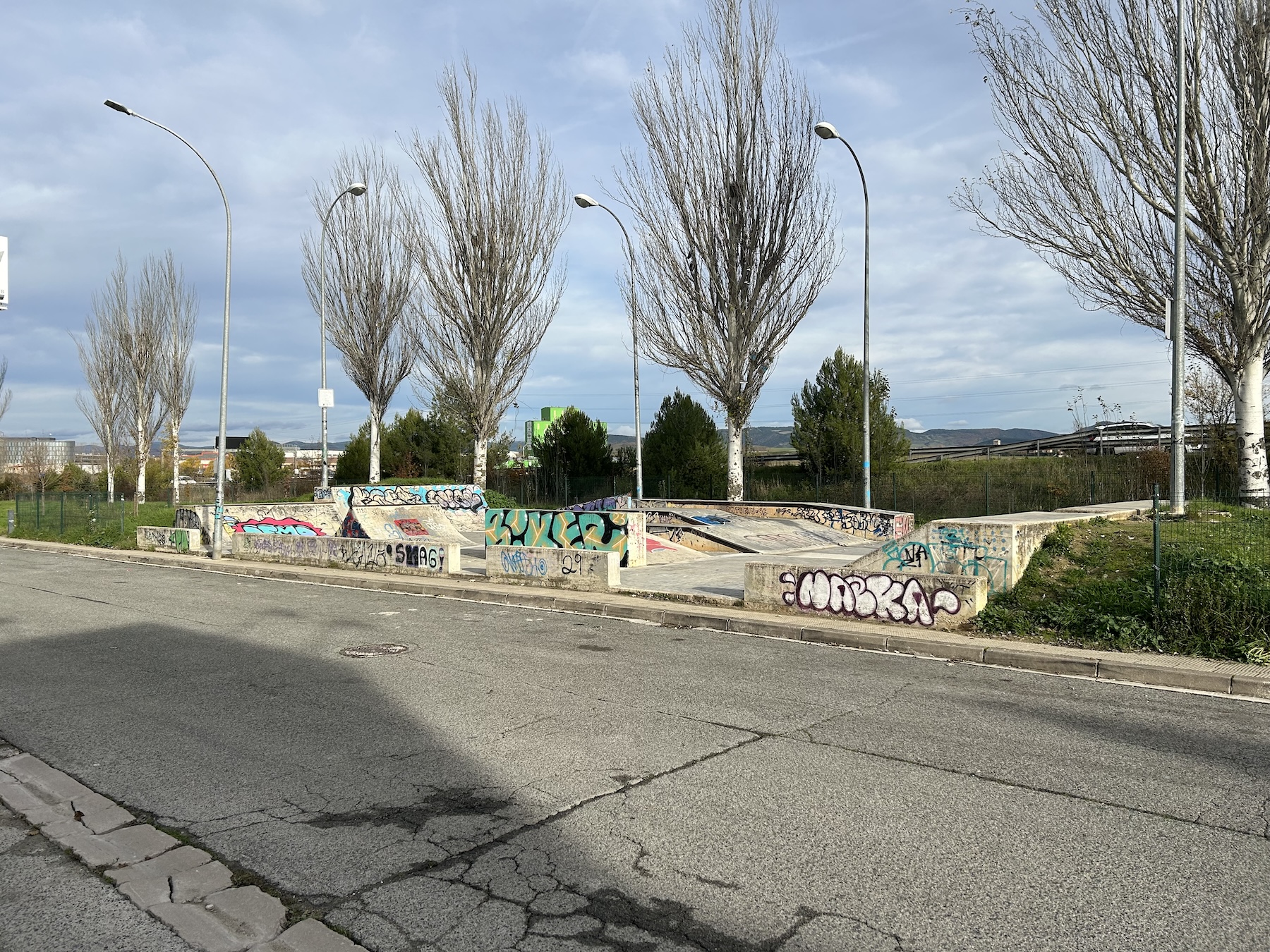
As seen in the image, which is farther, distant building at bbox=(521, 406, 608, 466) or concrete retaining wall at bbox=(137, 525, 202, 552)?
distant building at bbox=(521, 406, 608, 466)

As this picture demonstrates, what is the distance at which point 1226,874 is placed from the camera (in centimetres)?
387

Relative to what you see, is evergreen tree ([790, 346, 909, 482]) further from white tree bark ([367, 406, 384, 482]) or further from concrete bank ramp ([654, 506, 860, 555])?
white tree bark ([367, 406, 384, 482])

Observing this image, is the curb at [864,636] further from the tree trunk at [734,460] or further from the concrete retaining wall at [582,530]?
the tree trunk at [734,460]

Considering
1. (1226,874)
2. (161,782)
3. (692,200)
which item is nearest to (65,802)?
(161,782)

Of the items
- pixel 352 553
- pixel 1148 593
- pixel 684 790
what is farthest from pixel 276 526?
pixel 684 790

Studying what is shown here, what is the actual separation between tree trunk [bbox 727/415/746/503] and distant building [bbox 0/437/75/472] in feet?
210

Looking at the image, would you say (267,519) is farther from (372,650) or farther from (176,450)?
(176,450)

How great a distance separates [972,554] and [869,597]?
1.44 m

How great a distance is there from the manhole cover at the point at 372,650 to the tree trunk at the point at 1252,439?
1530cm

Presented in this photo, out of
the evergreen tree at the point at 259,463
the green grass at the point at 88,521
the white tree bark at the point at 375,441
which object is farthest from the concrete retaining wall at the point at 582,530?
the evergreen tree at the point at 259,463

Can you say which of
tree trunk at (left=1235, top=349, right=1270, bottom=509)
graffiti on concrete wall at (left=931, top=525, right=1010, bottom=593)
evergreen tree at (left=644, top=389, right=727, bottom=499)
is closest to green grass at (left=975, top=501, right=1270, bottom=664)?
graffiti on concrete wall at (left=931, top=525, right=1010, bottom=593)

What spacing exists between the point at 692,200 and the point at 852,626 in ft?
66.2

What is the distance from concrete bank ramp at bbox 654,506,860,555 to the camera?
70.5 feet

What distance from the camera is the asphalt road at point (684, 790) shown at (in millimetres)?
3520
